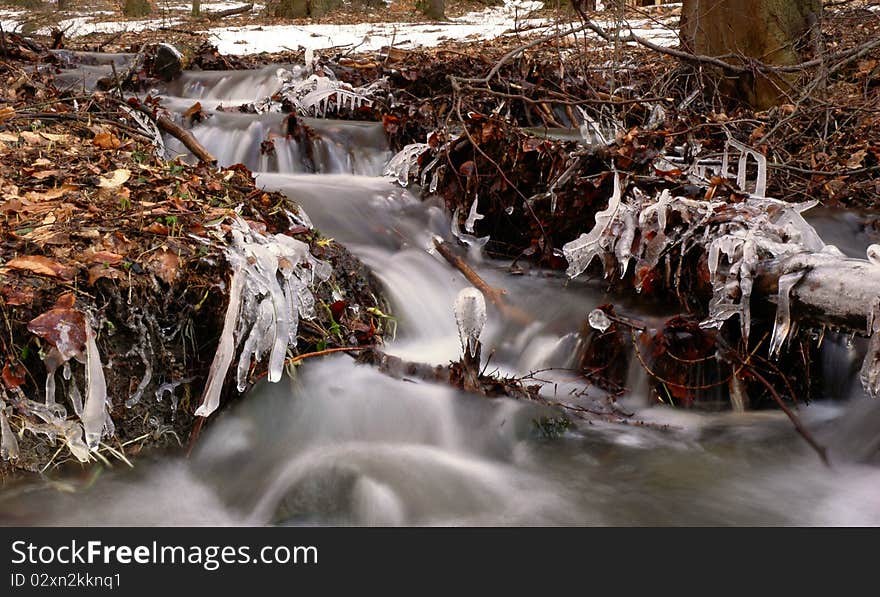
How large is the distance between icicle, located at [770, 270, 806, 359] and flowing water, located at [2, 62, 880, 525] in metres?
0.52

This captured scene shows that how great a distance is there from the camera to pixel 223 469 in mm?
3275

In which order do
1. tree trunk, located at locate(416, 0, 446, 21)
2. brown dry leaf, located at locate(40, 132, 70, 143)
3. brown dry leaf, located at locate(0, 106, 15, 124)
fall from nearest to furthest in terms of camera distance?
1. brown dry leaf, located at locate(40, 132, 70, 143)
2. brown dry leaf, located at locate(0, 106, 15, 124)
3. tree trunk, located at locate(416, 0, 446, 21)

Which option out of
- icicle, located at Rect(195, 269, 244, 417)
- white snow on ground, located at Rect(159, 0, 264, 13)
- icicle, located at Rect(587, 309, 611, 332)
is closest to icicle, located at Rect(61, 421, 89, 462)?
icicle, located at Rect(195, 269, 244, 417)

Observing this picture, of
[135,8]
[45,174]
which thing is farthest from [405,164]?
[135,8]

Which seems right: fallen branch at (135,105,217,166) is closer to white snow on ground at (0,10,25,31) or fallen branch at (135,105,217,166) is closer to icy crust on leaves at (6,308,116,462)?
icy crust on leaves at (6,308,116,462)

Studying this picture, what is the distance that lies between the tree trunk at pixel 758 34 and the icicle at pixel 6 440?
5.77 metres

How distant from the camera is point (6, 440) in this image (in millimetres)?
2902

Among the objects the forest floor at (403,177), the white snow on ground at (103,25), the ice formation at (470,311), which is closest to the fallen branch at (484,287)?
the forest floor at (403,177)

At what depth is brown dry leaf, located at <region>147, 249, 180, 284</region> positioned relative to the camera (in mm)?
3207

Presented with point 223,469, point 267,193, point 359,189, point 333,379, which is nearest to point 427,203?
point 359,189

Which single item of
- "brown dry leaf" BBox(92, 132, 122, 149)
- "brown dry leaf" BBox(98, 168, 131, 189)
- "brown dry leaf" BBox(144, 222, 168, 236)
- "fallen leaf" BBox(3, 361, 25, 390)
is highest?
"brown dry leaf" BBox(92, 132, 122, 149)

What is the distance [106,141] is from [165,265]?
1.83 m

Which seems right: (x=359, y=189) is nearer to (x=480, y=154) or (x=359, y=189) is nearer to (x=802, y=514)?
(x=480, y=154)

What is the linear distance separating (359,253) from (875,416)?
2.90 metres
